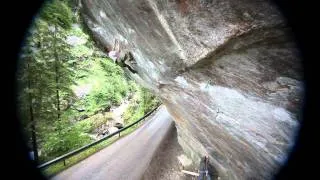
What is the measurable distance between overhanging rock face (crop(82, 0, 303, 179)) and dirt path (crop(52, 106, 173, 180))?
578 centimetres

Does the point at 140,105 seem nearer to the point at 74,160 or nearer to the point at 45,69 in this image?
the point at 74,160

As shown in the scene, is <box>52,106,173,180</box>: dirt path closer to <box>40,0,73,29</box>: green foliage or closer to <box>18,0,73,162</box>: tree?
<box>18,0,73,162</box>: tree

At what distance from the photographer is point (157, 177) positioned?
45.5ft

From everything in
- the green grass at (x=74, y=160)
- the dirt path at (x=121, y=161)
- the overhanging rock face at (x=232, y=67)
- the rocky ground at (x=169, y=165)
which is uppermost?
the overhanging rock face at (x=232, y=67)

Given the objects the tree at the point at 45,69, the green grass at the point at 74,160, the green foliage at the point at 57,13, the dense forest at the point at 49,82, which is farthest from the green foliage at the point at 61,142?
the green foliage at the point at 57,13

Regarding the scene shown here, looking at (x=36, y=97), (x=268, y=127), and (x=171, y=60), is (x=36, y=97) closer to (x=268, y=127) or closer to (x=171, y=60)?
(x=171, y=60)

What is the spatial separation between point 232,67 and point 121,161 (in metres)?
11.0

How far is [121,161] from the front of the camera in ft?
50.4

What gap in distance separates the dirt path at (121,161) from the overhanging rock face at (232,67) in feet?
19.0

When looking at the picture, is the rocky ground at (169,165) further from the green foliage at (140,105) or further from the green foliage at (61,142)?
the green foliage at (140,105)

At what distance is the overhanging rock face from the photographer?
15.6 ft

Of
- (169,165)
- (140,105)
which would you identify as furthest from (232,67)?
(140,105)

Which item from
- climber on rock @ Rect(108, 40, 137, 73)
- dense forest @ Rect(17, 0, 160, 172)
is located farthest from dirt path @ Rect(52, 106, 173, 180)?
climber on rock @ Rect(108, 40, 137, 73)

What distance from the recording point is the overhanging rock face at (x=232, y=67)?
474 centimetres
